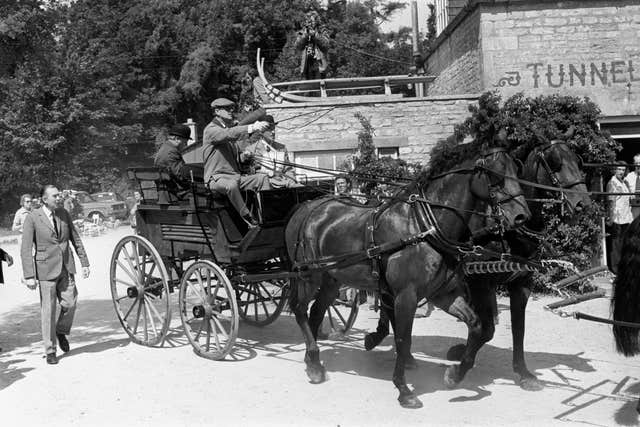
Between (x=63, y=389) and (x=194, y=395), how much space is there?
1.31m

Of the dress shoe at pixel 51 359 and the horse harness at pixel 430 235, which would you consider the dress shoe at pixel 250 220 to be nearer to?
the horse harness at pixel 430 235

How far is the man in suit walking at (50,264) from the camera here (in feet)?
24.5

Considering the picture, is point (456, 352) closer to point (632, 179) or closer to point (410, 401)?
point (410, 401)

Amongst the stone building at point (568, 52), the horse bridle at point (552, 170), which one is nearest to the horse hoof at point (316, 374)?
the horse bridle at point (552, 170)

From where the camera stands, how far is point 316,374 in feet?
21.0

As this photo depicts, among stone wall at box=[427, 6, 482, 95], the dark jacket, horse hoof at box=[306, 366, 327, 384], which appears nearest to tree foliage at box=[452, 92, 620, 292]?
stone wall at box=[427, 6, 482, 95]

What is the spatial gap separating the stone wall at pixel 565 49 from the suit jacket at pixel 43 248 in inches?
343

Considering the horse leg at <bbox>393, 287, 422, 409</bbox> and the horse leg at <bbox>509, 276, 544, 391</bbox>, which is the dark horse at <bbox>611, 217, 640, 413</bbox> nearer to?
Result: the horse leg at <bbox>509, 276, 544, 391</bbox>

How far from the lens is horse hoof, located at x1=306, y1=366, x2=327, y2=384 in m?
6.38

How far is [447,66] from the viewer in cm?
1677

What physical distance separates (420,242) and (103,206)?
29958mm

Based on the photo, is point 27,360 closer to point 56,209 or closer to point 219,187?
point 56,209

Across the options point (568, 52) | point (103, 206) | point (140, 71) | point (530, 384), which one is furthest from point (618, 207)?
point (140, 71)

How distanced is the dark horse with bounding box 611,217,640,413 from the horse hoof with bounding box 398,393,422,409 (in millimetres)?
1611
